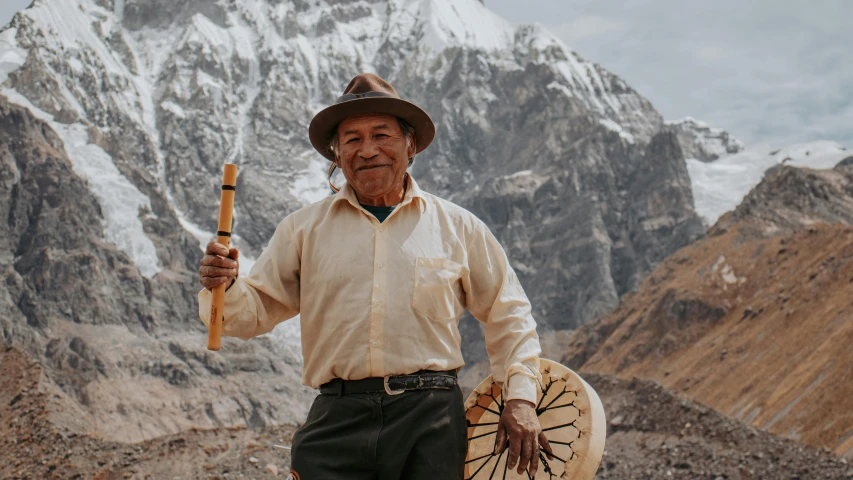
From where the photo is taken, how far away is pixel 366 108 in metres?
4.11

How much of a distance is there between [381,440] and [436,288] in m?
0.70

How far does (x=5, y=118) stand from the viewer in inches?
4879

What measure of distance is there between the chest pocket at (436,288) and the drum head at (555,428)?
0.56m

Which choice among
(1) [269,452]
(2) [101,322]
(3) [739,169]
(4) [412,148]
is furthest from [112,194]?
(4) [412,148]

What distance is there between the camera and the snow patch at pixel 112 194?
14312 centimetres

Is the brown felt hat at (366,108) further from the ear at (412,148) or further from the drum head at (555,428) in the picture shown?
the drum head at (555,428)

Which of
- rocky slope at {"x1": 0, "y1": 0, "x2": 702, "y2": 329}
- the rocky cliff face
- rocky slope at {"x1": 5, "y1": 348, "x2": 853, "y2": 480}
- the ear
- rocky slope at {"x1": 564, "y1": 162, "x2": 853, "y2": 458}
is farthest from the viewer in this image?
rocky slope at {"x1": 0, "y1": 0, "x2": 702, "y2": 329}

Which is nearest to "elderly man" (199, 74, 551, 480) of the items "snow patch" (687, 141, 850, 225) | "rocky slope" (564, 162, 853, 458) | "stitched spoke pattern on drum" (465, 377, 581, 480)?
"stitched spoke pattern on drum" (465, 377, 581, 480)

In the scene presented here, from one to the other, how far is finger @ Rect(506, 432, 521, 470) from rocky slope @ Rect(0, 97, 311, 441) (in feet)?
325

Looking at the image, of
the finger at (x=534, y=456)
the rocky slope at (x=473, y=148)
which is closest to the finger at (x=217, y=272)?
the finger at (x=534, y=456)

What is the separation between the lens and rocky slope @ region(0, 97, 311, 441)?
338 ft

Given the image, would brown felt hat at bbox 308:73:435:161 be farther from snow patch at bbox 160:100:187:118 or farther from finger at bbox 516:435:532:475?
snow patch at bbox 160:100:187:118

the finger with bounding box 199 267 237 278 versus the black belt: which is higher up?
the finger with bounding box 199 267 237 278

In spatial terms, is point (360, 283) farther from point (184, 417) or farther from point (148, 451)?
point (184, 417)
